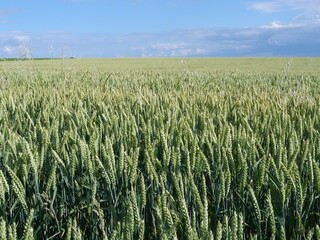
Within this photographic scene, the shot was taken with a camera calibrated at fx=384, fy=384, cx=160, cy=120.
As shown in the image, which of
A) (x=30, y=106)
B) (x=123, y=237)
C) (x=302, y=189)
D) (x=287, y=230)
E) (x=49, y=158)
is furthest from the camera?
(x=30, y=106)

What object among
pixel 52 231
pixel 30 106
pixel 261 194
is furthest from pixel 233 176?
pixel 30 106

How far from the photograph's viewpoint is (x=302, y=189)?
1.16 meters

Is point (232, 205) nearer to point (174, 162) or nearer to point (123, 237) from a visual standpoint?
point (174, 162)

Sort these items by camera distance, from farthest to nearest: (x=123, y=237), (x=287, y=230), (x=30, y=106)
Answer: (x=30, y=106) < (x=287, y=230) < (x=123, y=237)

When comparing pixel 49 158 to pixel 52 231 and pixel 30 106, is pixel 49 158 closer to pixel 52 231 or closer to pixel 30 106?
pixel 52 231

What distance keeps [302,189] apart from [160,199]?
50cm

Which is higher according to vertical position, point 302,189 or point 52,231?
point 302,189

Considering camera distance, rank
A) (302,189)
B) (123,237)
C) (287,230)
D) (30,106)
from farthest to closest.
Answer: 1. (30,106)
2. (287,230)
3. (302,189)
4. (123,237)

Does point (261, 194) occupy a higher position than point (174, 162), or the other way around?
point (174, 162)

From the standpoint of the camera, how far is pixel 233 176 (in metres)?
1.35

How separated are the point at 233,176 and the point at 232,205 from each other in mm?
125

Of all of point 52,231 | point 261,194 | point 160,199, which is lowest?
point 52,231

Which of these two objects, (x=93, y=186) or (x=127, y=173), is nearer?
(x=93, y=186)

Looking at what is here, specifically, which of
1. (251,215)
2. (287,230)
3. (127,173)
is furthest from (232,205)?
(127,173)
